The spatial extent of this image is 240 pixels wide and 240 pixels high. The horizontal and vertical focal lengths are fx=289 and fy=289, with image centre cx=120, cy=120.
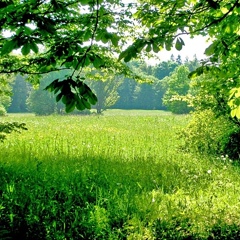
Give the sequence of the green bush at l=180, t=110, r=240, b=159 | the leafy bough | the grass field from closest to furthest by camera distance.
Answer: the leafy bough
the grass field
the green bush at l=180, t=110, r=240, b=159

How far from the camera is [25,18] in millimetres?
A: 1728

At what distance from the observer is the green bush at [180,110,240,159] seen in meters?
8.94

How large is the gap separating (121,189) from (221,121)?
5157 millimetres

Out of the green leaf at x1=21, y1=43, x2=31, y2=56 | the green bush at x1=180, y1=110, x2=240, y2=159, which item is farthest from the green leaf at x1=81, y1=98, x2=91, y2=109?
the green bush at x1=180, y1=110, x2=240, y2=159

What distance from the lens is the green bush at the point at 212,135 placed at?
8938mm

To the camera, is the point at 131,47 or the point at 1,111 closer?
the point at 131,47

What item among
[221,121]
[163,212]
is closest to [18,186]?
[163,212]

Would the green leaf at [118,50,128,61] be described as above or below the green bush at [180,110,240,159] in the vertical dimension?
above

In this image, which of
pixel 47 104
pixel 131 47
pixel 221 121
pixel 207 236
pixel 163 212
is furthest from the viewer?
pixel 47 104

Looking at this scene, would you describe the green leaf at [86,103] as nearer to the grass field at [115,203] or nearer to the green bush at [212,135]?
the grass field at [115,203]

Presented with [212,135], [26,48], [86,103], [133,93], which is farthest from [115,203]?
[133,93]

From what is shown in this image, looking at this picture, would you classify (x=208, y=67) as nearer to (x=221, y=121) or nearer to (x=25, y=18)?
(x=25, y=18)

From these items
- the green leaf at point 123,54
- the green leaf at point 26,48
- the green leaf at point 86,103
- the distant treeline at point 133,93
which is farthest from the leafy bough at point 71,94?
the distant treeline at point 133,93

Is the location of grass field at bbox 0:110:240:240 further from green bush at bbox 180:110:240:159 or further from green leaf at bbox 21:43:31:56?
green leaf at bbox 21:43:31:56
